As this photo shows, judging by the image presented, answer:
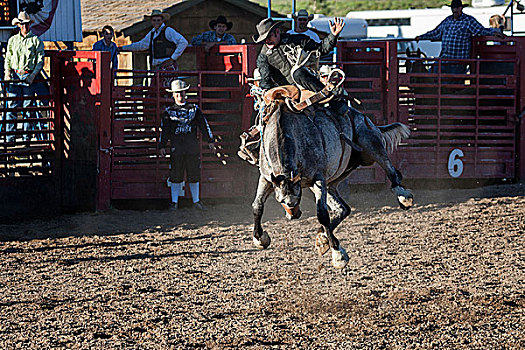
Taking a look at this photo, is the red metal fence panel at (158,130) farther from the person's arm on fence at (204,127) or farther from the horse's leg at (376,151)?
the horse's leg at (376,151)

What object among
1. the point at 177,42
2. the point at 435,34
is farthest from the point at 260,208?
the point at 435,34

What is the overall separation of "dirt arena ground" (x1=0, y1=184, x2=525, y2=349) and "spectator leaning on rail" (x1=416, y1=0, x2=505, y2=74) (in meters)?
2.84

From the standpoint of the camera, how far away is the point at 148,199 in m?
11.2

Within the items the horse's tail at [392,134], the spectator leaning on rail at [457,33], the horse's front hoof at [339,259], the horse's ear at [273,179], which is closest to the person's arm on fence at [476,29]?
the spectator leaning on rail at [457,33]

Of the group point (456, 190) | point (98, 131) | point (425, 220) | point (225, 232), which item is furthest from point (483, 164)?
point (98, 131)

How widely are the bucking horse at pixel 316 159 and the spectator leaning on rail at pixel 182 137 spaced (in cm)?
346

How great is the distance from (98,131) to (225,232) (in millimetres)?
2348

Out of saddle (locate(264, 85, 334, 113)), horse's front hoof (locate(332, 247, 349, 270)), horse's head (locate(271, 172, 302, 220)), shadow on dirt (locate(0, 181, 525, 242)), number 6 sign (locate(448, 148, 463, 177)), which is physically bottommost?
shadow on dirt (locate(0, 181, 525, 242))

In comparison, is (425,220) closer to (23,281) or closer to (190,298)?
(190,298)

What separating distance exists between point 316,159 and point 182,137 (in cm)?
435

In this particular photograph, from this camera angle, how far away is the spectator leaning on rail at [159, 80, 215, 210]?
1073 centimetres

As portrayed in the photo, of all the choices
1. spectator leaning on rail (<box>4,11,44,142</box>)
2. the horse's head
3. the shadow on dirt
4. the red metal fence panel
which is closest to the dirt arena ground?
the shadow on dirt

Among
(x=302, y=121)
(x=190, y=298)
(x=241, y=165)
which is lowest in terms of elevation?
(x=190, y=298)

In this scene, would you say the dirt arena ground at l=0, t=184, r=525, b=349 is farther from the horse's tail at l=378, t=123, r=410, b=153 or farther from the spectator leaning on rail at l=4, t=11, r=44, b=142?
the spectator leaning on rail at l=4, t=11, r=44, b=142
